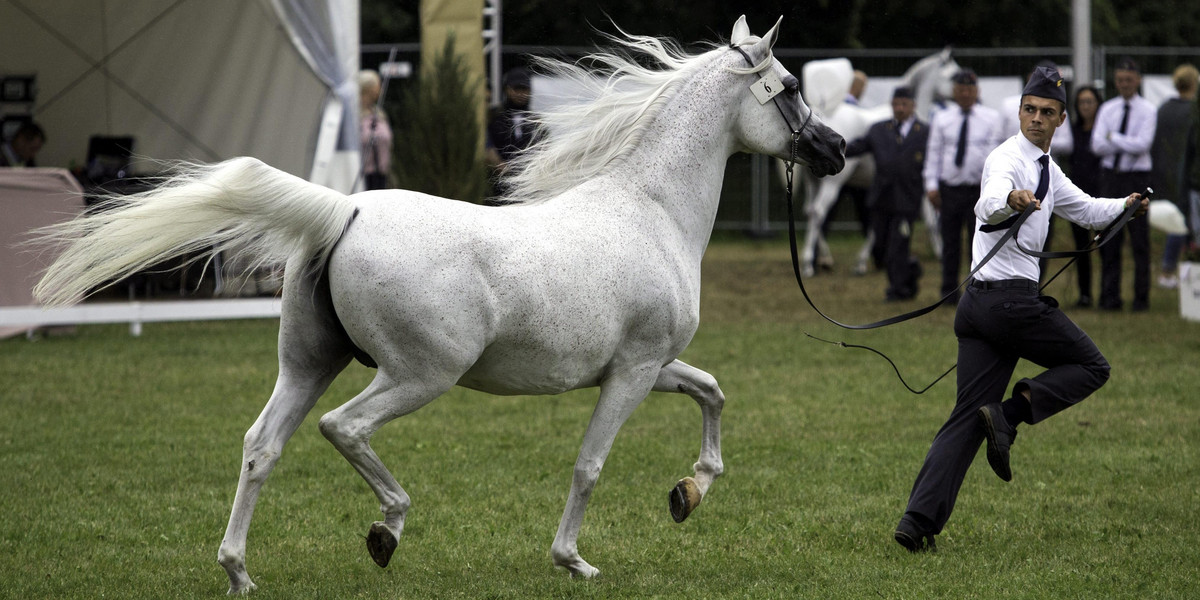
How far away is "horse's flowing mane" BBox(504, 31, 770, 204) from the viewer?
5.04 metres

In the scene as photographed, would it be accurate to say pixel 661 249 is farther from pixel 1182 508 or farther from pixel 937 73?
pixel 937 73

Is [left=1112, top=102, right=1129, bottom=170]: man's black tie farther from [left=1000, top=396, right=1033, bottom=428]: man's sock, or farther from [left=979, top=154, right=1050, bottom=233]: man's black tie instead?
[left=1000, top=396, right=1033, bottom=428]: man's sock

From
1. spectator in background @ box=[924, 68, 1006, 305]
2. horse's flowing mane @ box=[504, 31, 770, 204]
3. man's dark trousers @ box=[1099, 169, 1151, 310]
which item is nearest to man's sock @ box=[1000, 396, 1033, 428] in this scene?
horse's flowing mane @ box=[504, 31, 770, 204]

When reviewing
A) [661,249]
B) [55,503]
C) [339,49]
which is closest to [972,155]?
[339,49]

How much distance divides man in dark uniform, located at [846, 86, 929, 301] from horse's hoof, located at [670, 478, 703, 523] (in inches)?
376

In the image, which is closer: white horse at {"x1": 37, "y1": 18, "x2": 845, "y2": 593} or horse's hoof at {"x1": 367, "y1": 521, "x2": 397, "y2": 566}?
white horse at {"x1": 37, "y1": 18, "x2": 845, "y2": 593}

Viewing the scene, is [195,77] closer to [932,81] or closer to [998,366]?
[932,81]

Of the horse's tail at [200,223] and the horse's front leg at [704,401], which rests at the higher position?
the horse's tail at [200,223]

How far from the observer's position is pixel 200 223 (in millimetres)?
4344

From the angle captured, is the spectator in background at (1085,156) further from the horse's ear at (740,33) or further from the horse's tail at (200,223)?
the horse's tail at (200,223)

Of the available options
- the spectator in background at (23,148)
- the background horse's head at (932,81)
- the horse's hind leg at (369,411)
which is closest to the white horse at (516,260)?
the horse's hind leg at (369,411)

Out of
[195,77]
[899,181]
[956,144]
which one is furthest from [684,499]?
[195,77]

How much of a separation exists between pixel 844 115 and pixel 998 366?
12.6m

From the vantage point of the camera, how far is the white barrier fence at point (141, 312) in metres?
11.3
